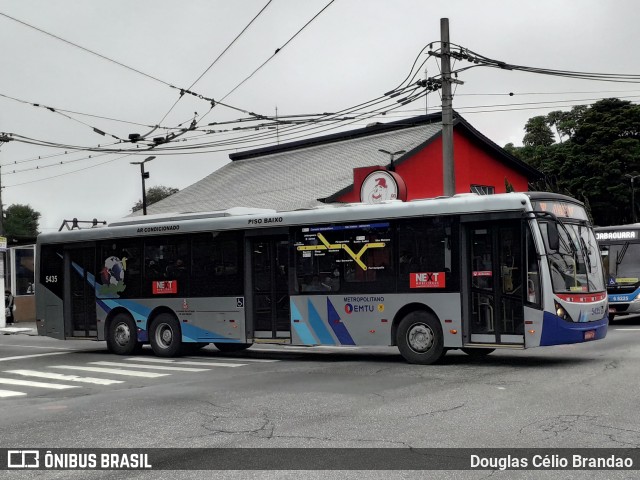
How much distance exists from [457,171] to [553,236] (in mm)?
22344

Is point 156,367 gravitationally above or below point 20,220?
below

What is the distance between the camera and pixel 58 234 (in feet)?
71.0

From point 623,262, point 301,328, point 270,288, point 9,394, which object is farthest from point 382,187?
point 9,394

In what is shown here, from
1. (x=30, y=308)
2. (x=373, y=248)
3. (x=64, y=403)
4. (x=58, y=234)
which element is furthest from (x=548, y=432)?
(x=30, y=308)

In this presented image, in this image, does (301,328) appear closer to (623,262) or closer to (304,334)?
(304,334)

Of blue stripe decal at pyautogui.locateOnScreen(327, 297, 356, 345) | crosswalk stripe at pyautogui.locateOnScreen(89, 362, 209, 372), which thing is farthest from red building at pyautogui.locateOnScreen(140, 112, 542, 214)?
crosswalk stripe at pyautogui.locateOnScreen(89, 362, 209, 372)

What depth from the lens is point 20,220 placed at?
99000 mm

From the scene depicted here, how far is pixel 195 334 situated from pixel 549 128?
76.8 m

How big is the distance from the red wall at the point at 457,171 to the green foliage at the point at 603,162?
842 inches

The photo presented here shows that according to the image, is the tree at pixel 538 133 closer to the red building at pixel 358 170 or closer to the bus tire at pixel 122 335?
the red building at pixel 358 170

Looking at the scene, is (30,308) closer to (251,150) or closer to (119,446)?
(251,150)

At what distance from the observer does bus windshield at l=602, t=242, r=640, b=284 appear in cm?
2694

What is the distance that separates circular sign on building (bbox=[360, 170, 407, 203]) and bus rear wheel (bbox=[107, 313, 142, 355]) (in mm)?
11061

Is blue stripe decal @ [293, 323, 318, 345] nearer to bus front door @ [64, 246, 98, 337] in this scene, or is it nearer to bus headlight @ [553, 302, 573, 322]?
bus headlight @ [553, 302, 573, 322]
